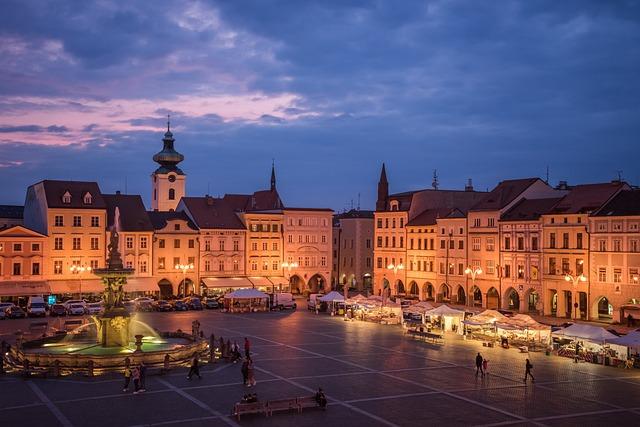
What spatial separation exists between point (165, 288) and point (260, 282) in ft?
32.5

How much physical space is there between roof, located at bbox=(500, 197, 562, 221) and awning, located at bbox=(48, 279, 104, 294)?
38503 millimetres

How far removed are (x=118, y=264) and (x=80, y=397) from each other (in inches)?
479

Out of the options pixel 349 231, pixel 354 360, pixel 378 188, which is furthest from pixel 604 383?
pixel 349 231

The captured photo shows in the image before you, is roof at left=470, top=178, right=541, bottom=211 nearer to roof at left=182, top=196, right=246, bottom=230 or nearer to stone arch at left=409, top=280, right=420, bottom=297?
stone arch at left=409, top=280, right=420, bottom=297

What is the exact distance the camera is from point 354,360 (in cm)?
4078

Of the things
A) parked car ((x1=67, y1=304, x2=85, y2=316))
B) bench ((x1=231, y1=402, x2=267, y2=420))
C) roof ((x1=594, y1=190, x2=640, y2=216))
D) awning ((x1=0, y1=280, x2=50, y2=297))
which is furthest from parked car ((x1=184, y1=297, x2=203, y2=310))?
bench ((x1=231, y1=402, x2=267, y2=420))

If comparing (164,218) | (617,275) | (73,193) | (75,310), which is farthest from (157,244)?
(617,275)

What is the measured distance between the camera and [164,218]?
80.6 metres

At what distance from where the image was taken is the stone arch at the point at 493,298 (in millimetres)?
72812

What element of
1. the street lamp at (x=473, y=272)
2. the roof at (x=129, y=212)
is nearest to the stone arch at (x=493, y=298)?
the street lamp at (x=473, y=272)

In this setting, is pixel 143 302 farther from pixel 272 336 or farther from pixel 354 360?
pixel 354 360

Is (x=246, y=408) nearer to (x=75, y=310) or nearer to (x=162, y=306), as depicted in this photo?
(x=75, y=310)

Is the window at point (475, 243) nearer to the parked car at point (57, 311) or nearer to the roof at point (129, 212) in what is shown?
the roof at point (129, 212)

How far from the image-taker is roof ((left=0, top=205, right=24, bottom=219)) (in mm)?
88562
